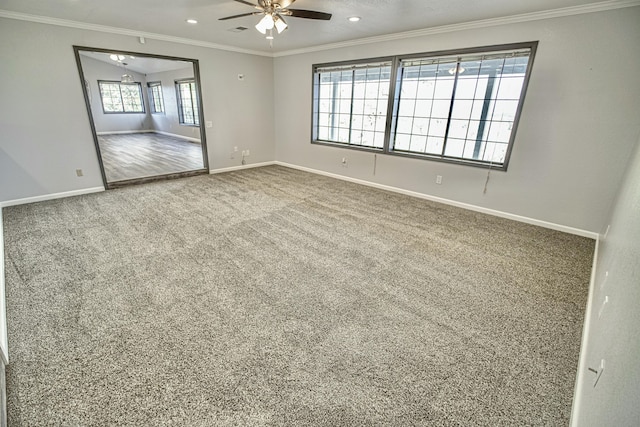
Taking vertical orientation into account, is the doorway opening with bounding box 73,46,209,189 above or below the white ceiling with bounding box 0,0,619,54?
below

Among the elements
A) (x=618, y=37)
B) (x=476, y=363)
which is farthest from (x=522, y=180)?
(x=476, y=363)

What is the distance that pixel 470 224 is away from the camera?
3785 millimetres

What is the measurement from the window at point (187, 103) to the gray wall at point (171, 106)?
0.61 feet

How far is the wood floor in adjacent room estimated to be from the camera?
19.6ft

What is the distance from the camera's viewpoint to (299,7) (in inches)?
130

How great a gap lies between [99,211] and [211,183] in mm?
1842

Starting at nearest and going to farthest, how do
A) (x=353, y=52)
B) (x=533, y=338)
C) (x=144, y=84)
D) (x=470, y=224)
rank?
(x=533, y=338)
(x=470, y=224)
(x=353, y=52)
(x=144, y=84)

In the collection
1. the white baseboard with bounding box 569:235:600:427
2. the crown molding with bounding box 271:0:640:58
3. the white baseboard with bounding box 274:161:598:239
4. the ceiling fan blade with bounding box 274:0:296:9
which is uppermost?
the crown molding with bounding box 271:0:640:58

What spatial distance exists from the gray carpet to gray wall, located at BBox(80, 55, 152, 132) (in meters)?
9.15

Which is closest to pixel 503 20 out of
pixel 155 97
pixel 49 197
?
pixel 49 197

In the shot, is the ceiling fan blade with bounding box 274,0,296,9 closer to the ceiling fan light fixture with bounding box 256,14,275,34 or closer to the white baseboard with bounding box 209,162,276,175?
the ceiling fan light fixture with bounding box 256,14,275,34

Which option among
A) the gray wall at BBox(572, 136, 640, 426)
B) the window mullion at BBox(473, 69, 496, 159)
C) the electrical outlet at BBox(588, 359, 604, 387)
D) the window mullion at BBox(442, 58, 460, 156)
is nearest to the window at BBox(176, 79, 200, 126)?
the window mullion at BBox(442, 58, 460, 156)

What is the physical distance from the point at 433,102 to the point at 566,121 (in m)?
1.73

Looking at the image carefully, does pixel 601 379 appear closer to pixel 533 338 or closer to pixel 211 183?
pixel 533 338
